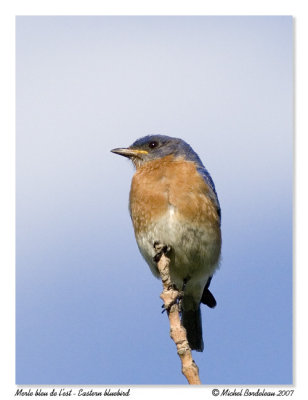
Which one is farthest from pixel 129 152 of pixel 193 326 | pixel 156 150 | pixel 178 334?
pixel 178 334

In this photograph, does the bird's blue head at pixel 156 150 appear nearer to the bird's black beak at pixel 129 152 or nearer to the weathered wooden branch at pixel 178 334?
the bird's black beak at pixel 129 152

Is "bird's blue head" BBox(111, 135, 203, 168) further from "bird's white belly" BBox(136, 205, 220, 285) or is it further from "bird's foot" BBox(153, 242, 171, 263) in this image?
"bird's foot" BBox(153, 242, 171, 263)

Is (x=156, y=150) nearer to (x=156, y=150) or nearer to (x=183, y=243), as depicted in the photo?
(x=156, y=150)

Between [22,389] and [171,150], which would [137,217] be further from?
[22,389]

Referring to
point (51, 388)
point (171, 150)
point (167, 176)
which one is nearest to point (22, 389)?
point (51, 388)

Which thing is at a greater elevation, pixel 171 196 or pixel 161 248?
pixel 171 196

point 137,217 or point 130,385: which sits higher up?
point 137,217

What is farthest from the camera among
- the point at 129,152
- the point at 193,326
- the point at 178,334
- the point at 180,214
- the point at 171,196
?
the point at 193,326
